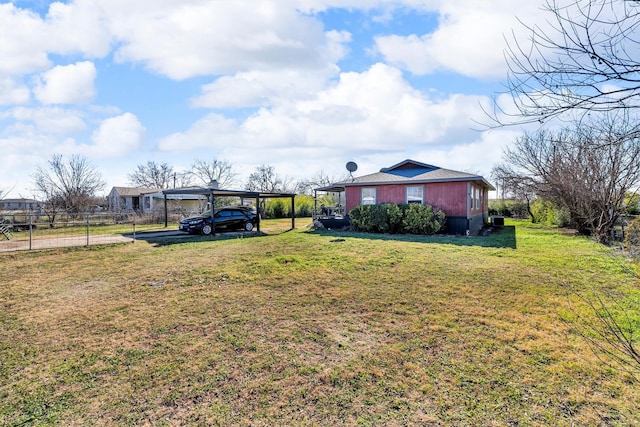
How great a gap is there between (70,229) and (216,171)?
22715 mm

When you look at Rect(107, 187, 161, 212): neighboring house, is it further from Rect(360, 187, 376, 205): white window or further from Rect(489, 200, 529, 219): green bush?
Rect(489, 200, 529, 219): green bush

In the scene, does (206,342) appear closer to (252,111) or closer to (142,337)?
(142,337)

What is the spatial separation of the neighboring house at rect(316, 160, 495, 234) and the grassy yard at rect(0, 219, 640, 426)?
7224 mm

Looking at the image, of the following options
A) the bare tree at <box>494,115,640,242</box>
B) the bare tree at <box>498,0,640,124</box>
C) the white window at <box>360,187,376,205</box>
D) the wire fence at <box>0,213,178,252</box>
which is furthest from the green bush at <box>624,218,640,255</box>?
the wire fence at <box>0,213,178,252</box>

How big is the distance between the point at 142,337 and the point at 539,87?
478 cm

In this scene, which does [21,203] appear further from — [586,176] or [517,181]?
[517,181]

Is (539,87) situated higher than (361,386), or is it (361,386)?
(539,87)

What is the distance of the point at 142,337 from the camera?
4203mm

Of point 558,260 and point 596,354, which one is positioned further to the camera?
point 558,260

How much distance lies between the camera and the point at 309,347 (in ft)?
12.7

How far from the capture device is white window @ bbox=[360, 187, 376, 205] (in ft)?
55.5

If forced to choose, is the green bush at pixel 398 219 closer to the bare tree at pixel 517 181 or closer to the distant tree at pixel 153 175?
the bare tree at pixel 517 181

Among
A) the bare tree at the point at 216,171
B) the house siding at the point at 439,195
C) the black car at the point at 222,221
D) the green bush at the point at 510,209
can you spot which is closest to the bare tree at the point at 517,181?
the green bush at the point at 510,209

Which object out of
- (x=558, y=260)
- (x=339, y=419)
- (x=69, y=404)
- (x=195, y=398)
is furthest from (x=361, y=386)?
(x=558, y=260)
